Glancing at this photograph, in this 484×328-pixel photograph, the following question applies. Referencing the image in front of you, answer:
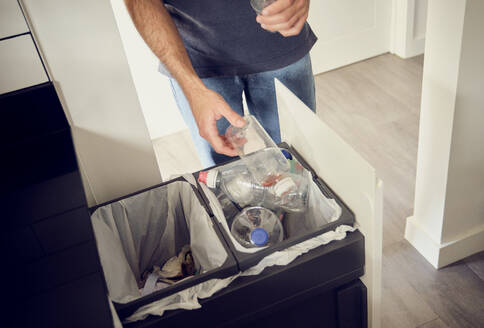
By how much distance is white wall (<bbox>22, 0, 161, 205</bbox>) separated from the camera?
93 cm

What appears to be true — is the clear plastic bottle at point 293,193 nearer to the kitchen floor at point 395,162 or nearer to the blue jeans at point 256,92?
the blue jeans at point 256,92

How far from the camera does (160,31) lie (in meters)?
1.16

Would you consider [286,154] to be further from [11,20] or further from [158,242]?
[11,20]

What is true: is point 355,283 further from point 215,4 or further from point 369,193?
point 215,4

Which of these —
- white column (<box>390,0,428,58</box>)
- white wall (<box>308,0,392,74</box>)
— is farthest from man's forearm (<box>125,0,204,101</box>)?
white column (<box>390,0,428,58</box>)

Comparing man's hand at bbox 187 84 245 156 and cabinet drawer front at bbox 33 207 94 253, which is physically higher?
man's hand at bbox 187 84 245 156

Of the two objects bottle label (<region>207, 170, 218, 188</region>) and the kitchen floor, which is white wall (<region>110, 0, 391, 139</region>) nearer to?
the kitchen floor

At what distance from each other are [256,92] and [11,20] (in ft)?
2.11

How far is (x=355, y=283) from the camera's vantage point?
94 centimetres

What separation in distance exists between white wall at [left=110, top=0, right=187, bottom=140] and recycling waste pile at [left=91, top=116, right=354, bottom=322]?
1410 mm

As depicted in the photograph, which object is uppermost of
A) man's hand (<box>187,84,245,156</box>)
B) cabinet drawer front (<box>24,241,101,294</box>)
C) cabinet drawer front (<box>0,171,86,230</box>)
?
man's hand (<box>187,84,245,156</box>)

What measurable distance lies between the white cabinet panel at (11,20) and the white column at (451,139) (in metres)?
1.01

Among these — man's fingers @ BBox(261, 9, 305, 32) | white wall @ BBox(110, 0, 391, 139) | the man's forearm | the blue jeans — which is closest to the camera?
man's fingers @ BBox(261, 9, 305, 32)

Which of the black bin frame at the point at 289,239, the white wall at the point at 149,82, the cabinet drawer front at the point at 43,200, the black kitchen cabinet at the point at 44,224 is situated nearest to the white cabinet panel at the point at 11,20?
the black kitchen cabinet at the point at 44,224
